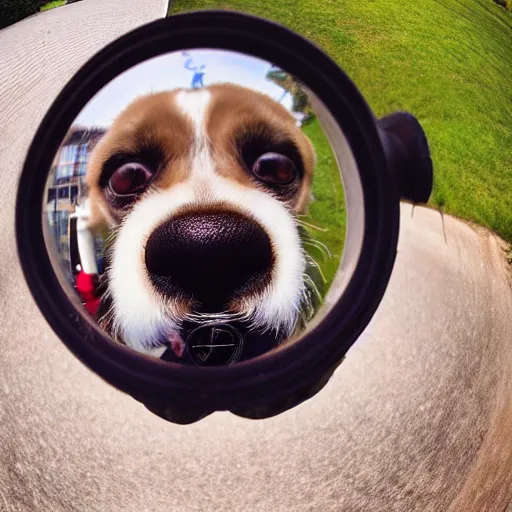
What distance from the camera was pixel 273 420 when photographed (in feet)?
6.55

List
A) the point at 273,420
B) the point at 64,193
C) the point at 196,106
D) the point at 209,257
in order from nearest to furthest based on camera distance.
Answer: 1. the point at 209,257
2. the point at 196,106
3. the point at 64,193
4. the point at 273,420

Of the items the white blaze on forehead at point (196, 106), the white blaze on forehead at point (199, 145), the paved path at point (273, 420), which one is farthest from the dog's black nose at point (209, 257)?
the paved path at point (273, 420)

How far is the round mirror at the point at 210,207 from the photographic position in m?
1.68

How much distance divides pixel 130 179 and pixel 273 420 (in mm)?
850

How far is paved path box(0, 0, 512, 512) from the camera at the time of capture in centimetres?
202

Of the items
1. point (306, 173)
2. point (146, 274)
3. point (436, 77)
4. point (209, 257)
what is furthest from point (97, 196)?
point (436, 77)

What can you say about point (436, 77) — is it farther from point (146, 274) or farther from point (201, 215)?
point (146, 274)

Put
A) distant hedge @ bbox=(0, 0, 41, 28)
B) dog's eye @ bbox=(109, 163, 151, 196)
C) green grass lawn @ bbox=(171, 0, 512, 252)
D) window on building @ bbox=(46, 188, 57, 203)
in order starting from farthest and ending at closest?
distant hedge @ bbox=(0, 0, 41, 28) < green grass lawn @ bbox=(171, 0, 512, 252) < window on building @ bbox=(46, 188, 57, 203) < dog's eye @ bbox=(109, 163, 151, 196)

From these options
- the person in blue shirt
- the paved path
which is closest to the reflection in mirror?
the person in blue shirt

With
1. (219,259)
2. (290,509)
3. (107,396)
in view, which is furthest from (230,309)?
(290,509)

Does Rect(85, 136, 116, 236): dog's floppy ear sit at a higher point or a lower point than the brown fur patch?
lower

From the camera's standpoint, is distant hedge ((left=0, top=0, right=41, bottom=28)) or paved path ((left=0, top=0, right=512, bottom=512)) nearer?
paved path ((left=0, top=0, right=512, bottom=512))

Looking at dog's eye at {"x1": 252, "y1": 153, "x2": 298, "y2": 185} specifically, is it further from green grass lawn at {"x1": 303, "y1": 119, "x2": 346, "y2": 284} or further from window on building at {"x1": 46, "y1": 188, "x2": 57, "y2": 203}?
window on building at {"x1": 46, "y1": 188, "x2": 57, "y2": 203}

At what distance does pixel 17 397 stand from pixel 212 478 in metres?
0.70
